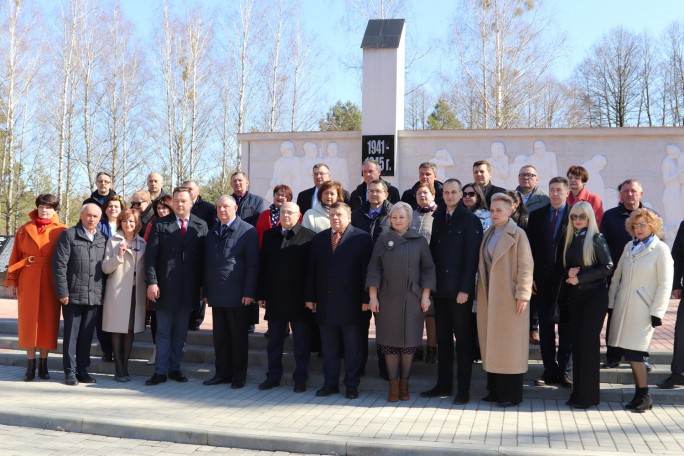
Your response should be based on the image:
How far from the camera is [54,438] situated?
512 centimetres

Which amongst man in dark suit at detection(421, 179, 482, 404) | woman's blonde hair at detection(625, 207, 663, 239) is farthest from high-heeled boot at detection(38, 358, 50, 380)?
woman's blonde hair at detection(625, 207, 663, 239)

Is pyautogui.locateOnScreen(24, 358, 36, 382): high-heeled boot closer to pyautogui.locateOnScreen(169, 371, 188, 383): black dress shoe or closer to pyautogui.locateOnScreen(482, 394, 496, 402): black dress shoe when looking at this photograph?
pyautogui.locateOnScreen(169, 371, 188, 383): black dress shoe

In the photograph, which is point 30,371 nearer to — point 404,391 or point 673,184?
point 404,391

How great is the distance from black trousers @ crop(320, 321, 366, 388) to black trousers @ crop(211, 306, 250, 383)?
35.3 inches

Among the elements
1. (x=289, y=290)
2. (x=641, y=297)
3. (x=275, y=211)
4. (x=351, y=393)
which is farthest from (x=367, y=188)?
(x=641, y=297)

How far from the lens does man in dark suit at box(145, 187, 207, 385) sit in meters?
6.75

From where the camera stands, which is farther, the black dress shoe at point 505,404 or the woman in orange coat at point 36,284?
the woman in orange coat at point 36,284

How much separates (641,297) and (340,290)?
2663 mm

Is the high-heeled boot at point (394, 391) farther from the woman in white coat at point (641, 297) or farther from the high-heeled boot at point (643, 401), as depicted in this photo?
the high-heeled boot at point (643, 401)

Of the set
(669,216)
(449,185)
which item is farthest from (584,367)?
(669,216)

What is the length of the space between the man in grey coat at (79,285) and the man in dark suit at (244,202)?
172 centimetres

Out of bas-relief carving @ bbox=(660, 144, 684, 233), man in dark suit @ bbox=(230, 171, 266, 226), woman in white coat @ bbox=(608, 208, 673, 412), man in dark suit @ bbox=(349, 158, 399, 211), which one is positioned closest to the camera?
woman in white coat @ bbox=(608, 208, 673, 412)

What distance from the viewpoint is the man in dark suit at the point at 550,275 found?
619 cm

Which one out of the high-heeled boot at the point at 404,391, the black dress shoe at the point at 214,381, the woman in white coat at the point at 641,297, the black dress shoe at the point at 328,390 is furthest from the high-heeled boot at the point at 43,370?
the woman in white coat at the point at 641,297
